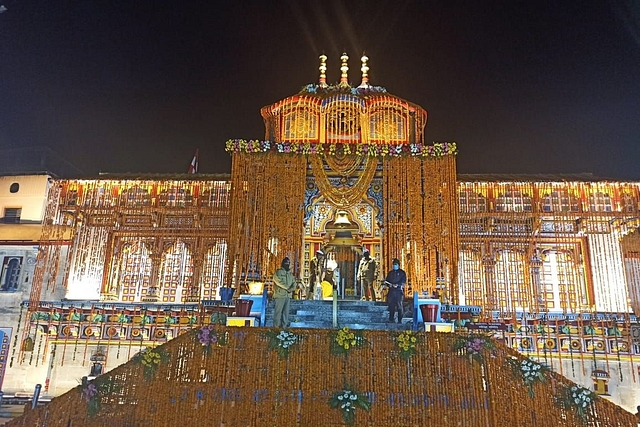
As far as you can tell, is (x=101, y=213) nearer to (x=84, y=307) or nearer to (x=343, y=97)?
(x=84, y=307)

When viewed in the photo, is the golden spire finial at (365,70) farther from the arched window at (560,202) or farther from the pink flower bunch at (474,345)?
the pink flower bunch at (474,345)

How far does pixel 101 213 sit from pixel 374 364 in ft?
42.5

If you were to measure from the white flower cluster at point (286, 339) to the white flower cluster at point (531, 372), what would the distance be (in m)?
3.59

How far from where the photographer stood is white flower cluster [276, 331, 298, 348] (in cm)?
832

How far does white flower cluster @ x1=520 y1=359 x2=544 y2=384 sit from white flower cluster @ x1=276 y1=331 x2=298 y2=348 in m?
3.59

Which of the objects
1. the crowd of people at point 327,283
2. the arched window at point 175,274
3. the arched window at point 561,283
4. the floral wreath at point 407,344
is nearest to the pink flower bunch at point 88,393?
the crowd of people at point 327,283

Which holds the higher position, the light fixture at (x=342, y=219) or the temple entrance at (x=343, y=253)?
the light fixture at (x=342, y=219)

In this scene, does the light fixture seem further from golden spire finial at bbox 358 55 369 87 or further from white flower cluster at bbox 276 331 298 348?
white flower cluster at bbox 276 331 298 348

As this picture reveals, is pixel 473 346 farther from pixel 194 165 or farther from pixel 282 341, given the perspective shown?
pixel 194 165

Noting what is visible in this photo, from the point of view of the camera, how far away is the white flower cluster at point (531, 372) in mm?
7914

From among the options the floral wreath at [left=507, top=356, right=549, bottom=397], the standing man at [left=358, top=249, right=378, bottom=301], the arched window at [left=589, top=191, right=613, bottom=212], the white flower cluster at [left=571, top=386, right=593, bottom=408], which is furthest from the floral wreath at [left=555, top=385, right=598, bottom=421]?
the arched window at [left=589, top=191, right=613, bottom=212]

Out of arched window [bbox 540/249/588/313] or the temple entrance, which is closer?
the temple entrance

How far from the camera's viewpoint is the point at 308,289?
16.0 meters

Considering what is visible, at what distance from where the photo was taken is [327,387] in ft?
26.2
